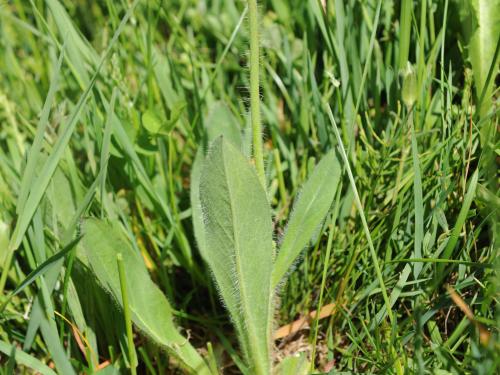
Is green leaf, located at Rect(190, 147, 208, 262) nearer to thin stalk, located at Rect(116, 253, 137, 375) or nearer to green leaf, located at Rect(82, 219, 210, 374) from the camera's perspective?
green leaf, located at Rect(82, 219, 210, 374)

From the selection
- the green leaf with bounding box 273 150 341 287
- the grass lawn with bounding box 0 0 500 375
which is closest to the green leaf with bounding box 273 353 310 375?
the grass lawn with bounding box 0 0 500 375

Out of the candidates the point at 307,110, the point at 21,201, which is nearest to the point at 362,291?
the point at 307,110

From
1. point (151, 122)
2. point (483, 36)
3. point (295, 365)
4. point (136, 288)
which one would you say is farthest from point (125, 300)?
point (483, 36)

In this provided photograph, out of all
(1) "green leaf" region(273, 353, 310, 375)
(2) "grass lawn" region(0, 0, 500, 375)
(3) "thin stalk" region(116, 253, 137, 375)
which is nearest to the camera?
(3) "thin stalk" region(116, 253, 137, 375)

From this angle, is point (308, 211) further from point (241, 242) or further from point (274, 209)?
point (274, 209)

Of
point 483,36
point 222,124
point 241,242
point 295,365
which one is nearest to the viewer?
point 241,242

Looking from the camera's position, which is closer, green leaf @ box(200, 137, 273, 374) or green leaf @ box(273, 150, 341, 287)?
green leaf @ box(200, 137, 273, 374)
